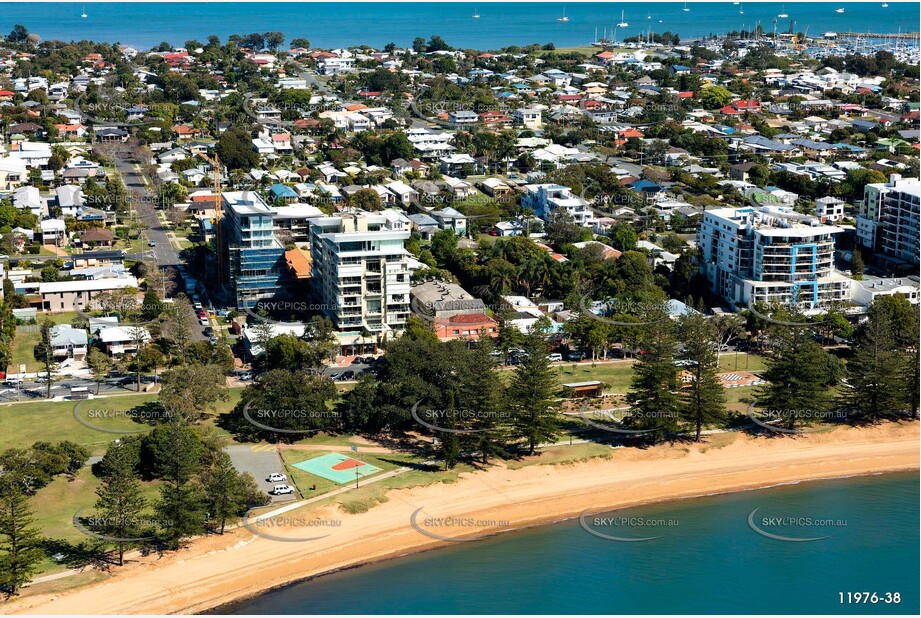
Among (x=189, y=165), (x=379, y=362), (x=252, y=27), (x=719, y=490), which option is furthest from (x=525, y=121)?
(x=252, y=27)

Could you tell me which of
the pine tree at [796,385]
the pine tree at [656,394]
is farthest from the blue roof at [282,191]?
the pine tree at [796,385]

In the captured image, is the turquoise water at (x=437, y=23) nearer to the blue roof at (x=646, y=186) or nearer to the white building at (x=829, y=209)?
the blue roof at (x=646, y=186)

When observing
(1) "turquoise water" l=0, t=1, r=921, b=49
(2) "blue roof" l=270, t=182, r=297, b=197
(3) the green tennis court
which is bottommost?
(3) the green tennis court

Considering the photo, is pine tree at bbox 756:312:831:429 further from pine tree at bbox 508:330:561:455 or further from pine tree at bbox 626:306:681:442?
pine tree at bbox 508:330:561:455

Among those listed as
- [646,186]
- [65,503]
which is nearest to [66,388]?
[65,503]

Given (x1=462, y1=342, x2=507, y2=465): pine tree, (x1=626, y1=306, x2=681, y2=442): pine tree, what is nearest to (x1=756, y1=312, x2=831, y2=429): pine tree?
(x1=626, y1=306, x2=681, y2=442): pine tree

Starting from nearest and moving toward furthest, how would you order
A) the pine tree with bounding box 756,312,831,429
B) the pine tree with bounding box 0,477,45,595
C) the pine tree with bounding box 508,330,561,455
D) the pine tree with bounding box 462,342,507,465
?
the pine tree with bounding box 0,477,45,595
the pine tree with bounding box 462,342,507,465
the pine tree with bounding box 508,330,561,455
the pine tree with bounding box 756,312,831,429
